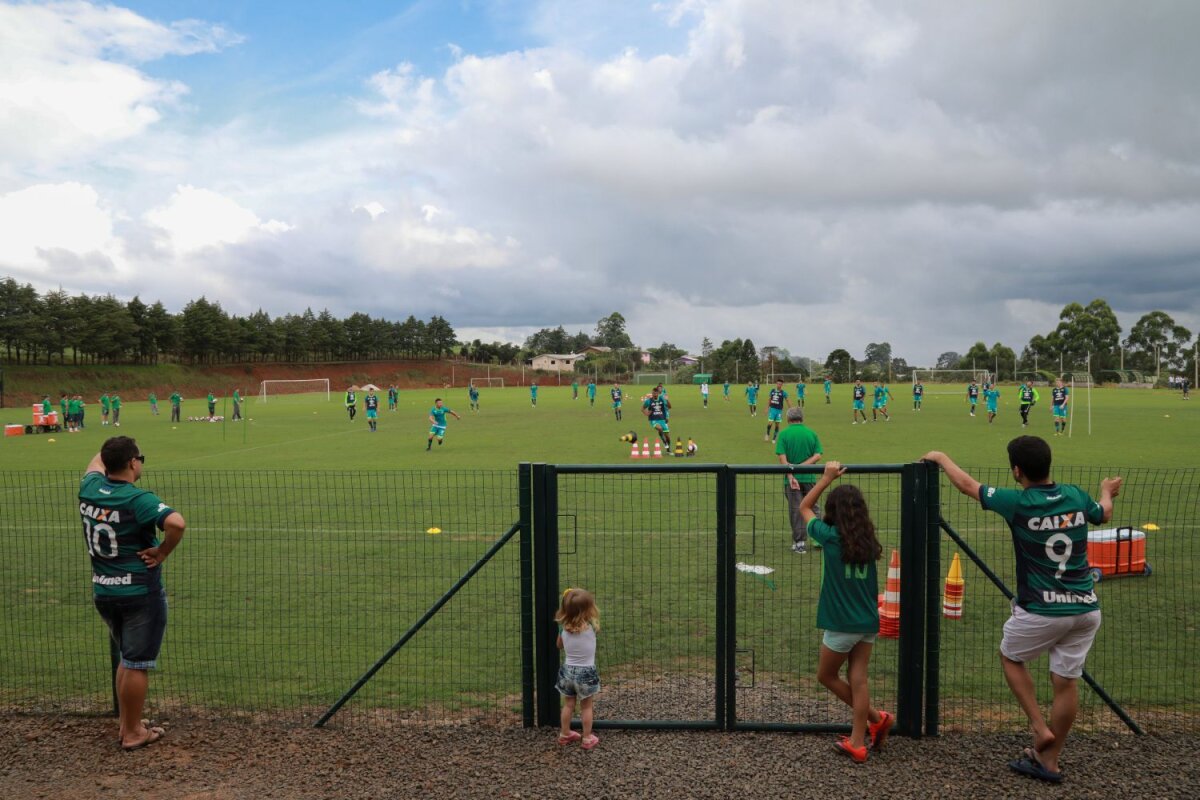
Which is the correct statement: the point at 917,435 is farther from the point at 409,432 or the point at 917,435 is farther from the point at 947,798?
the point at 947,798

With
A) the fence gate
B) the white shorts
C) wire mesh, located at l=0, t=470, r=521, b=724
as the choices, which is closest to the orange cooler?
the fence gate

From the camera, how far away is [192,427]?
1452 inches

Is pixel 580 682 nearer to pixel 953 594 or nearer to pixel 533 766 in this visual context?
pixel 533 766

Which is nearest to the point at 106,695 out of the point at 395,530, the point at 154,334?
the point at 395,530

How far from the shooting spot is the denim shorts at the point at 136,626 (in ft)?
16.3

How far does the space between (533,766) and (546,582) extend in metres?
1.14

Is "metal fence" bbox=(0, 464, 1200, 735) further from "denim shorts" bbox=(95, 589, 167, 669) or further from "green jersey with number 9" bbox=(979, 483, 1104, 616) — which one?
"denim shorts" bbox=(95, 589, 167, 669)

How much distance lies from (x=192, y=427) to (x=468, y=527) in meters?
30.4

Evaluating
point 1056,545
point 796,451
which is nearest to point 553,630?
point 1056,545

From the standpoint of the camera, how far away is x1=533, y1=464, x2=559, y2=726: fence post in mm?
5289

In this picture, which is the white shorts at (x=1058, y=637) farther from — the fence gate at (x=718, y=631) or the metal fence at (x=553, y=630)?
the fence gate at (x=718, y=631)

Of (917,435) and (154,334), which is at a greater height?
(154,334)

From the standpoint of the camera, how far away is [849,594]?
Answer: 4621 mm

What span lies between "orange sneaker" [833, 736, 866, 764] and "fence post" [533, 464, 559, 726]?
1.81 meters
